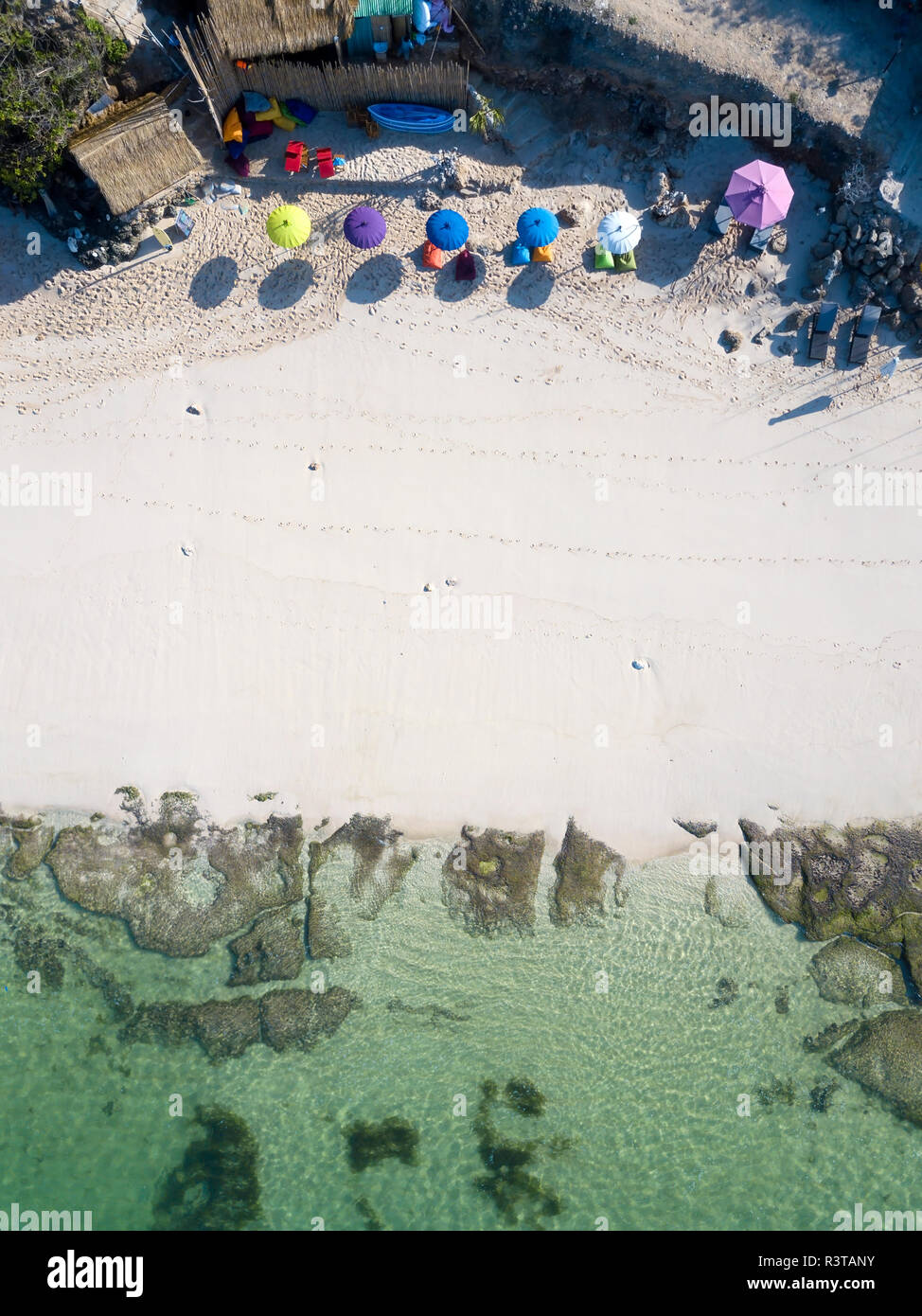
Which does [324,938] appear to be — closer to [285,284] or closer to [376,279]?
[285,284]

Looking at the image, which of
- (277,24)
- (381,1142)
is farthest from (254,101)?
(381,1142)

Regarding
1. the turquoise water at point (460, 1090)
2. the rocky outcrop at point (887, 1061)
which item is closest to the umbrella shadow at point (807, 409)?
the turquoise water at point (460, 1090)

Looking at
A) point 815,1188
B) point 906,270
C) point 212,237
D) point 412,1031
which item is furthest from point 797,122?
point 815,1188

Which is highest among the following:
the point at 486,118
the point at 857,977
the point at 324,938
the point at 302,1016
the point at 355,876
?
the point at 486,118

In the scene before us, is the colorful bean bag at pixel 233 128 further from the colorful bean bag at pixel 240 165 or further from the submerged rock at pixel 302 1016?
the submerged rock at pixel 302 1016
